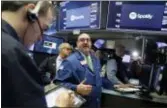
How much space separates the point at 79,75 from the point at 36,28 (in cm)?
164

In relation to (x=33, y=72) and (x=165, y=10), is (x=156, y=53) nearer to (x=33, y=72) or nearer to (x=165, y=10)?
(x=165, y=10)

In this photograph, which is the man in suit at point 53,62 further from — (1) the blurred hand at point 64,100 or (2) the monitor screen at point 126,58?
(1) the blurred hand at point 64,100

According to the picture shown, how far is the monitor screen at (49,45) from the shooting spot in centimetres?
383

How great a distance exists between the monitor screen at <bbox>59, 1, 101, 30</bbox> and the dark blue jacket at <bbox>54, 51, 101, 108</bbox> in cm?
59

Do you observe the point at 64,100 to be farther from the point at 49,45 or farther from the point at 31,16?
the point at 49,45

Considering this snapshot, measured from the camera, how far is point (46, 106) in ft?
3.61

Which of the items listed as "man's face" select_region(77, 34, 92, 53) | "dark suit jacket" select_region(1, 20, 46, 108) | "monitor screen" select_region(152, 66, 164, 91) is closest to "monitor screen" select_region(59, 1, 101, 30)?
"man's face" select_region(77, 34, 92, 53)

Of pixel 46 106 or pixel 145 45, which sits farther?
pixel 145 45

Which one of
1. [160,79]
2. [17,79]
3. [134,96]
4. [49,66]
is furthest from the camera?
[49,66]

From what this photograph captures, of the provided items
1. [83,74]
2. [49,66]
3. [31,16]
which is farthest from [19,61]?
[49,66]

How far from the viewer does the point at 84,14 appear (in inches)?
134

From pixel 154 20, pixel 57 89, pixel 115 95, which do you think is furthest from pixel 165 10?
pixel 57 89

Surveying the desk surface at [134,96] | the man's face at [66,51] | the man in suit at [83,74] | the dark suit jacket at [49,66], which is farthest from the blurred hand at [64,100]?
the dark suit jacket at [49,66]

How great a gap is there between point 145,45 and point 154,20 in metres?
0.39
